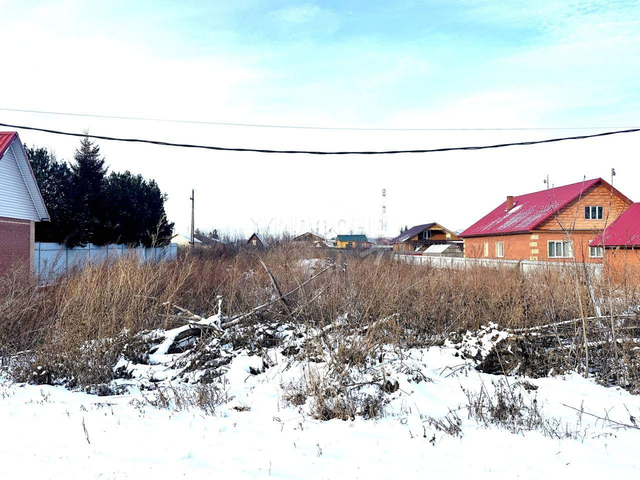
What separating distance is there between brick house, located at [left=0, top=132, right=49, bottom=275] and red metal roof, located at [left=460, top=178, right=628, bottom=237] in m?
24.3

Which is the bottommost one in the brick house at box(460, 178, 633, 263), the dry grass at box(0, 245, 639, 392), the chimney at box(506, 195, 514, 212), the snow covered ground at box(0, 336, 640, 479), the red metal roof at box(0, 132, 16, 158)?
the snow covered ground at box(0, 336, 640, 479)

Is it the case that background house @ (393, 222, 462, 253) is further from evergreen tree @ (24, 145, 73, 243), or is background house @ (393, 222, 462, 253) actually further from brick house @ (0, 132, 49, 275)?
brick house @ (0, 132, 49, 275)

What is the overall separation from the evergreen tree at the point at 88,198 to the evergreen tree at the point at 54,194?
34 cm

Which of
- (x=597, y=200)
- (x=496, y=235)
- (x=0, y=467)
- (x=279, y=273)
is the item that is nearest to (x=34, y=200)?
(x=279, y=273)

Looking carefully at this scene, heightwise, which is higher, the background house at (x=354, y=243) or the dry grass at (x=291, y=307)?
the background house at (x=354, y=243)

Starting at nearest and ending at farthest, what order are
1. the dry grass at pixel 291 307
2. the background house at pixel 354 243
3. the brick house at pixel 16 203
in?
the dry grass at pixel 291 307 < the brick house at pixel 16 203 < the background house at pixel 354 243

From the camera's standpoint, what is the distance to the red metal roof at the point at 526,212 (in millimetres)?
27547

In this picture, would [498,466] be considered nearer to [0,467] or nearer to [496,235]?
[0,467]

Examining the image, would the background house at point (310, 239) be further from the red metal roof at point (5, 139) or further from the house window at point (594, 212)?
the house window at point (594, 212)

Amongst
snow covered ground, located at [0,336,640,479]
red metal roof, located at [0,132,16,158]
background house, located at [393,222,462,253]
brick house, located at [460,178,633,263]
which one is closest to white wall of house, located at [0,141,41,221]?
red metal roof, located at [0,132,16,158]

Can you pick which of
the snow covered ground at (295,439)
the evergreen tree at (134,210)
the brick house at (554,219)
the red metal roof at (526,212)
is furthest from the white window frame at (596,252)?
the evergreen tree at (134,210)

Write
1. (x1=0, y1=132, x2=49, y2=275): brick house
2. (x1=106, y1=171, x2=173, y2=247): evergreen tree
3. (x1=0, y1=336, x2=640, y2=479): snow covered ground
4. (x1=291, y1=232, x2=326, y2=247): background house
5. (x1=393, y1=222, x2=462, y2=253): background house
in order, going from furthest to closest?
1. (x1=393, y1=222, x2=462, y2=253): background house
2. (x1=106, y1=171, x2=173, y2=247): evergreen tree
3. (x1=291, y1=232, x2=326, y2=247): background house
4. (x1=0, y1=132, x2=49, y2=275): brick house
5. (x1=0, y1=336, x2=640, y2=479): snow covered ground

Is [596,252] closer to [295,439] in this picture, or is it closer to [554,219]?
[554,219]

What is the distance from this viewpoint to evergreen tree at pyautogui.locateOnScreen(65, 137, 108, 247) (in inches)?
925
